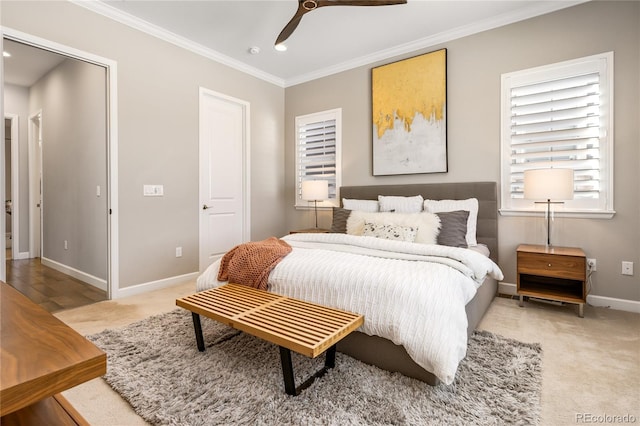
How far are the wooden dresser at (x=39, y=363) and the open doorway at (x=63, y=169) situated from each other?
99.3 inches

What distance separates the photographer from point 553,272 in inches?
106

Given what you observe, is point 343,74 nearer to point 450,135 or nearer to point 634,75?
point 450,135

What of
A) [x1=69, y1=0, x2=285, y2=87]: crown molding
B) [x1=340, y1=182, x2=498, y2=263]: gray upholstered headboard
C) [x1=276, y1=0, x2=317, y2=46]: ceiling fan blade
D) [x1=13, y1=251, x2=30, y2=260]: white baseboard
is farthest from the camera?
[x1=13, y1=251, x2=30, y2=260]: white baseboard

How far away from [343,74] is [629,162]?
3.22m

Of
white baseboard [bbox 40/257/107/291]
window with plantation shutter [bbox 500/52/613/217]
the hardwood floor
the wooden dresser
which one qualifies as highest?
window with plantation shutter [bbox 500/52/613/217]

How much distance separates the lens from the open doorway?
3340 millimetres

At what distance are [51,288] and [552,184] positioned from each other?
16.7 feet

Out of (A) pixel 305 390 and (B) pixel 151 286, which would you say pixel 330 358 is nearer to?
(A) pixel 305 390

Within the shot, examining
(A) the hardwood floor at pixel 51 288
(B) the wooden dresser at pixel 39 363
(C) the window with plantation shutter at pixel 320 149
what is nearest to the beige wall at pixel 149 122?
(A) the hardwood floor at pixel 51 288

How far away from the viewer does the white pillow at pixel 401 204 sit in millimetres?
3453

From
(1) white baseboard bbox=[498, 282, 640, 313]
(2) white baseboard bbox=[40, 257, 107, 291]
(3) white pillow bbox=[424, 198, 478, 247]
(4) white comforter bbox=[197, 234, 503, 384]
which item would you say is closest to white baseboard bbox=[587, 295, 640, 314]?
(1) white baseboard bbox=[498, 282, 640, 313]

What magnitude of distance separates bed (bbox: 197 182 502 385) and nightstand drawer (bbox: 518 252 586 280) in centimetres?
38

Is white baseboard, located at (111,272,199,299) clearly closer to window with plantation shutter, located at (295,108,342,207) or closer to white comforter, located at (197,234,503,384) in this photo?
white comforter, located at (197,234,503,384)

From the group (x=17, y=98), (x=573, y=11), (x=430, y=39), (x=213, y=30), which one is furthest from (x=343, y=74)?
(x=17, y=98)
